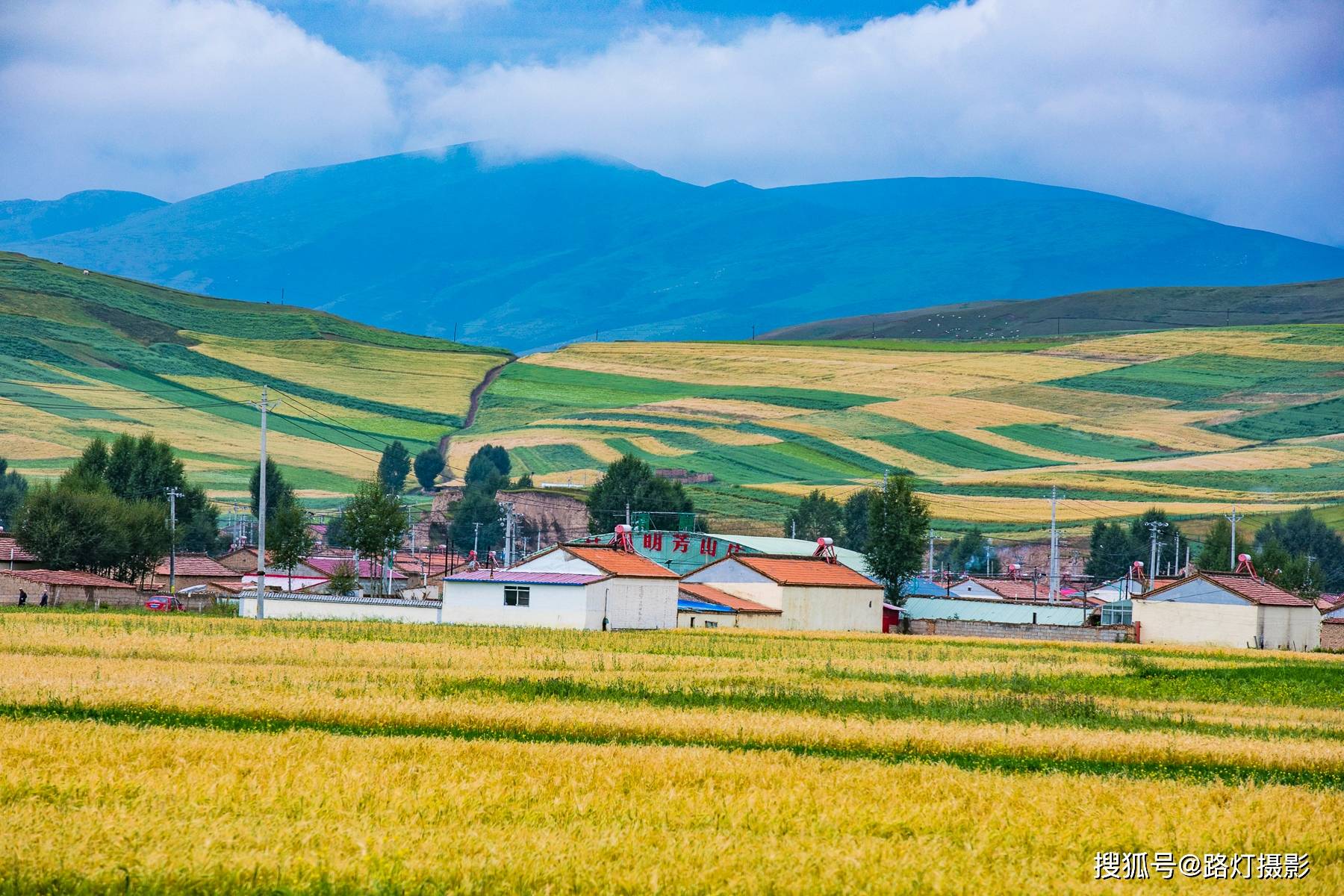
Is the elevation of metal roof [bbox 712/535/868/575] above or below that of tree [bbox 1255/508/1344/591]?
below

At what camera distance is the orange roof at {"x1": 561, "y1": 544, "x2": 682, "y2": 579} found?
7319 centimetres

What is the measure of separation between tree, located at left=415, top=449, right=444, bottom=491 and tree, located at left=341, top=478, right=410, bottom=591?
94.1 m

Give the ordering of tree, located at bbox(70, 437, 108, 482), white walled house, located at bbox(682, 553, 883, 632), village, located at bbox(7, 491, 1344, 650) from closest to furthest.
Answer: village, located at bbox(7, 491, 1344, 650) → white walled house, located at bbox(682, 553, 883, 632) → tree, located at bbox(70, 437, 108, 482)

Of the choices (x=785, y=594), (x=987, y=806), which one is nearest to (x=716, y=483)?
(x=785, y=594)

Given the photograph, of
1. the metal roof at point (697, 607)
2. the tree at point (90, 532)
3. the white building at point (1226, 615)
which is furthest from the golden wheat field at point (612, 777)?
the tree at point (90, 532)

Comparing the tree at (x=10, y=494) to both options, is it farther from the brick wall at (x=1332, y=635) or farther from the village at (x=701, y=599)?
the brick wall at (x=1332, y=635)

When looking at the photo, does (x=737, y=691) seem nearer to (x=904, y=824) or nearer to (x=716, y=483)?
(x=904, y=824)

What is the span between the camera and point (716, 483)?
7032 inches

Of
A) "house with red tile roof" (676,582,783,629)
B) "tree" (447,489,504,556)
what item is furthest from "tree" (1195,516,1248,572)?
"tree" (447,489,504,556)

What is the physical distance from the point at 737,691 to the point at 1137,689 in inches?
492

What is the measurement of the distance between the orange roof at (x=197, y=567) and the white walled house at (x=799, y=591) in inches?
1640

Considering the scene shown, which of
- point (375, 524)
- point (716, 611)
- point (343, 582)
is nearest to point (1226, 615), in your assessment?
point (716, 611)

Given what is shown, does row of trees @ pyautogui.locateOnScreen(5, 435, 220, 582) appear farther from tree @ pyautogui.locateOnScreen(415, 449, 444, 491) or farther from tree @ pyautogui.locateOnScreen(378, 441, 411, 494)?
tree @ pyautogui.locateOnScreen(415, 449, 444, 491)

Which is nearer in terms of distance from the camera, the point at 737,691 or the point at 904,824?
the point at 904,824
